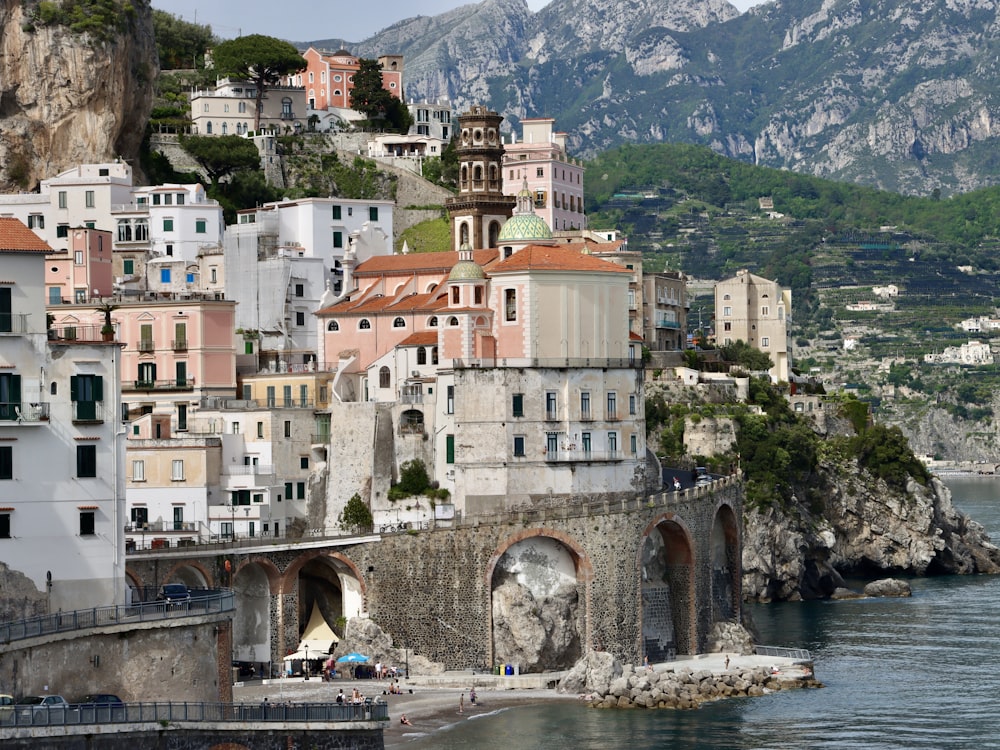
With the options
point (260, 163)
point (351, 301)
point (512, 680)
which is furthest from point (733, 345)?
point (512, 680)

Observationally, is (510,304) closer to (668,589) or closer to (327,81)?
(668,589)

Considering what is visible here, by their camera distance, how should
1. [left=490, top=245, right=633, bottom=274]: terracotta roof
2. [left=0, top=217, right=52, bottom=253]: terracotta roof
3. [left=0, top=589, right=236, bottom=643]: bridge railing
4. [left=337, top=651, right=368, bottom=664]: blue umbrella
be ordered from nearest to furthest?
[left=0, top=589, right=236, bottom=643]: bridge railing, [left=0, top=217, right=52, bottom=253]: terracotta roof, [left=337, top=651, right=368, bottom=664]: blue umbrella, [left=490, top=245, right=633, bottom=274]: terracotta roof

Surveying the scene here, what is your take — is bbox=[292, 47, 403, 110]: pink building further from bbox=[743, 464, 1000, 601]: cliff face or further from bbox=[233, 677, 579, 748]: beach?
bbox=[233, 677, 579, 748]: beach

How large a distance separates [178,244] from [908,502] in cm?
5088

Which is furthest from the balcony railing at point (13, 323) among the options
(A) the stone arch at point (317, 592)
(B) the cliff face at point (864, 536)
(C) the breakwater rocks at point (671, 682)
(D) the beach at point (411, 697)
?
(B) the cliff face at point (864, 536)

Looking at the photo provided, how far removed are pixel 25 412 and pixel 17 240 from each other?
5368 mm

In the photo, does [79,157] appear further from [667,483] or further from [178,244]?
[667,483]

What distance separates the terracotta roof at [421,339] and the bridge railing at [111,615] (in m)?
36.2

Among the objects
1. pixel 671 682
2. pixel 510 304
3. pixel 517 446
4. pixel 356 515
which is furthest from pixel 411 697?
pixel 510 304

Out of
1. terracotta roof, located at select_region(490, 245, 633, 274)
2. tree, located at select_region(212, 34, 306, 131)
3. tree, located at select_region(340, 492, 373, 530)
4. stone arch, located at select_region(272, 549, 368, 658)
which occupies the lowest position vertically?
stone arch, located at select_region(272, 549, 368, 658)

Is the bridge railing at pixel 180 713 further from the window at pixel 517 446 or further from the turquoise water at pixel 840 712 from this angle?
the window at pixel 517 446

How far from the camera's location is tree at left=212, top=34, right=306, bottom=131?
142m

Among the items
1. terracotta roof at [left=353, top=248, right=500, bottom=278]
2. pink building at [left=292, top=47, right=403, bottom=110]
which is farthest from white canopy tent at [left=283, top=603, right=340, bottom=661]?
pink building at [left=292, top=47, right=403, bottom=110]

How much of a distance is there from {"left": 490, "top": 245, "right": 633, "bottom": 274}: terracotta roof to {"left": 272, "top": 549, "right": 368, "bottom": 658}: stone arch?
585 inches
